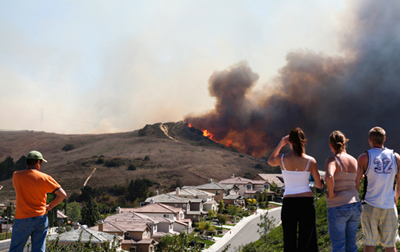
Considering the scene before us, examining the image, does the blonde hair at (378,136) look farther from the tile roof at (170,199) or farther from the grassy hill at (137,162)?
the grassy hill at (137,162)

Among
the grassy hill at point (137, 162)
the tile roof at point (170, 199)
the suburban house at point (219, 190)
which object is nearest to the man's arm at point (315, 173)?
the tile roof at point (170, 199)

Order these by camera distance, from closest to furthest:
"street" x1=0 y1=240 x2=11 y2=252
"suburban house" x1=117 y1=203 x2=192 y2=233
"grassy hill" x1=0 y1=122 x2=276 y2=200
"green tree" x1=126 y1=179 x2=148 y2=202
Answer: "street" x1=0 y1=240 x2=11 y2=252, "suburban house" x1=117 y1=203 x2=192 y2=233, "green tree" x1=126 y1=179 x2=148 y2=202, "grassy hill" x1=0 y1=122 x2=276 y2=200

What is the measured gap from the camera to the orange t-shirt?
18.2 ft

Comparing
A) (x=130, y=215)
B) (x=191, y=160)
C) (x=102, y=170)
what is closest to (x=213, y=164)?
(x=191, y=160)

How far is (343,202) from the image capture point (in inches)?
216

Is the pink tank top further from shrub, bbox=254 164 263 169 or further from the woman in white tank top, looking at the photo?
shrub, bbox=254 164 263 169

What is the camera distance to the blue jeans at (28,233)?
18.2 feet

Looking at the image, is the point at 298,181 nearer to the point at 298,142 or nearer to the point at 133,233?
the point at 298,142

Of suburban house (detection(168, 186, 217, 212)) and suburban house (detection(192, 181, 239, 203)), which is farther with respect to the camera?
suburban house (detection(192, 181, 239, 203))

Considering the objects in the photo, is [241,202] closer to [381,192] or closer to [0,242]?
[0,242]

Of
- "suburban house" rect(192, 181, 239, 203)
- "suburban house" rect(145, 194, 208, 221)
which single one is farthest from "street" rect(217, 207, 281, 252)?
"suburban house" rect(192, 181, 239, 203)

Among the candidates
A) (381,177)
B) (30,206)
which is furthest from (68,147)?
(381,177)

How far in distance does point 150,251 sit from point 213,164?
107301 millimetres

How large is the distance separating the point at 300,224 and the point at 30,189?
4221mm
